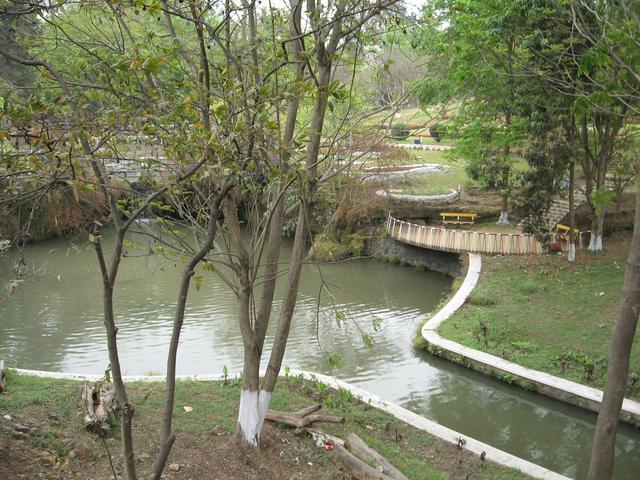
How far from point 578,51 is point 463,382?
27.3ft

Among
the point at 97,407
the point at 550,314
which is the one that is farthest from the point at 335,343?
the point at 97,407

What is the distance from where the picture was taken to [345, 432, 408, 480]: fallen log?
6477 millimetres

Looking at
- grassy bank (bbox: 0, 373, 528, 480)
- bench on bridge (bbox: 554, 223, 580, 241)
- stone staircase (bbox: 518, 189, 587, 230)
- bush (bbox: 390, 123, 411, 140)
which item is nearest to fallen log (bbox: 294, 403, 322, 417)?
grassy bank (bbox: 0, 373, 528, 480)

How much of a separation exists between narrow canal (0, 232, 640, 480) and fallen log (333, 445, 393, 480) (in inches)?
59.1

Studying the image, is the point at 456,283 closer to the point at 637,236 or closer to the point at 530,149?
the point at 530,149

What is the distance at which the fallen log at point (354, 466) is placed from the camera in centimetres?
641

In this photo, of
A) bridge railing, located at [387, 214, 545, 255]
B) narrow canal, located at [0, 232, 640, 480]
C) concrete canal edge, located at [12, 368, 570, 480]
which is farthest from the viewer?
bridge railing, located at [387, 214, 545, 255]

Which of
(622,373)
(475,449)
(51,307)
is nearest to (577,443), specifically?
(475,449)

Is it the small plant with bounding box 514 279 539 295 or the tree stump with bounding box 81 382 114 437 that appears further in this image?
the small plant with bounding box 514 279 539 295

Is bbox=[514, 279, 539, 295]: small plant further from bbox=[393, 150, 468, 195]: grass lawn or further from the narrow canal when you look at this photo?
A: bbox=[393, 150, 468, 195]: grass lawn

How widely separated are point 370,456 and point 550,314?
8.80 metres

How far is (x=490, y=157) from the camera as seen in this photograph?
60.5 feet

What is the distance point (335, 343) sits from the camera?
14.0m

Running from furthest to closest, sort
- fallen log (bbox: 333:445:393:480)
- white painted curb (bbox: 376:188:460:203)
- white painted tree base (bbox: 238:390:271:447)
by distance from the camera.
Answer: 1. white painted curb (bbox: 376:188:460:203)
2. white painted tree base (bbox: 238:390:271:447)
3. fallen log (bbox: 333:445:393:480)
